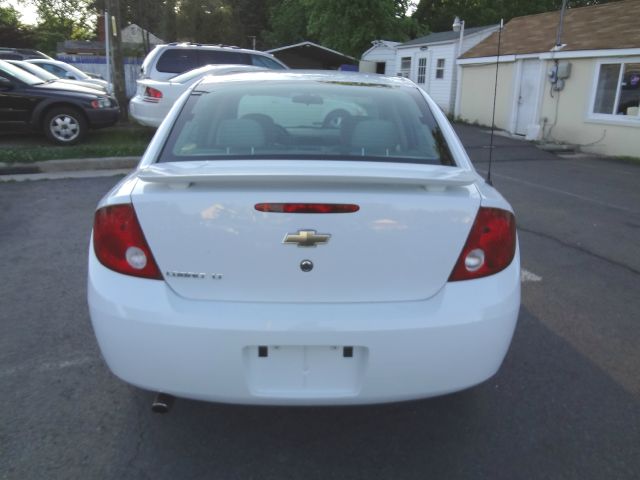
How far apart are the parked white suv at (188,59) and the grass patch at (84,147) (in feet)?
4.18

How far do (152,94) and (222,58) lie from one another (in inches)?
91.7

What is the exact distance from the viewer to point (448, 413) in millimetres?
2693

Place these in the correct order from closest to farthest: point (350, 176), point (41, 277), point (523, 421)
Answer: point (350, 176), point (523, 421), point (41, 277)

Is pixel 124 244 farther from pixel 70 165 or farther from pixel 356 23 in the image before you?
pixel 356 23

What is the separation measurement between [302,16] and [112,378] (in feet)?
151

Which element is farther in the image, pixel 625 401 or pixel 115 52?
pixel 115 52

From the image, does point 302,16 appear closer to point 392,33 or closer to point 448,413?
point 392,33

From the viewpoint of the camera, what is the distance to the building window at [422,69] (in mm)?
23744

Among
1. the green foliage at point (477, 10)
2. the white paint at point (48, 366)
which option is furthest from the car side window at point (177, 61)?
the green foliage at point (477, 10)

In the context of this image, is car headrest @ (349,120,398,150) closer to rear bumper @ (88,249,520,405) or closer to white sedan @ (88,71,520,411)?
white sedan @ (88,71,520,411)

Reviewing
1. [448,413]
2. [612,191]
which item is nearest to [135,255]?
[448,413]

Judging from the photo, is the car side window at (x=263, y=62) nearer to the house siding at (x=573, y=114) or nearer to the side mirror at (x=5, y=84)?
the side mirror at (x=5, y=84)

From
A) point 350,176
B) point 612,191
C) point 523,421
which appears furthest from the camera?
point 612,191

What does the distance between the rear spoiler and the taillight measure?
8158 millimetres
